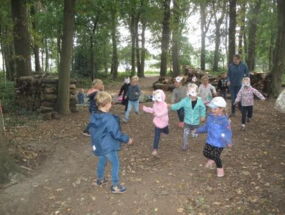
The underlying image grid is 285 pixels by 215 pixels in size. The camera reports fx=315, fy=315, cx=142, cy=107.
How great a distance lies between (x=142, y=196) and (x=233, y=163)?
2.62m

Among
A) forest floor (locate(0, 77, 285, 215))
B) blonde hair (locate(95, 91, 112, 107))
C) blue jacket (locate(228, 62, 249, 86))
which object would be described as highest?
blue jacket (locate(228, 62, 249, 86))

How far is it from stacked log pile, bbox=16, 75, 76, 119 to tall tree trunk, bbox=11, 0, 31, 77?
187 cm

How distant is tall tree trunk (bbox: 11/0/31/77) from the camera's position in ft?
50.2

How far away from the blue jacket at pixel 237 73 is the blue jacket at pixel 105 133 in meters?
6.81

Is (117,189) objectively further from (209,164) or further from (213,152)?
(209,164)

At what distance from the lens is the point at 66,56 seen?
12.1 meters

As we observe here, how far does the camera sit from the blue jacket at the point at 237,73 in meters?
11.2

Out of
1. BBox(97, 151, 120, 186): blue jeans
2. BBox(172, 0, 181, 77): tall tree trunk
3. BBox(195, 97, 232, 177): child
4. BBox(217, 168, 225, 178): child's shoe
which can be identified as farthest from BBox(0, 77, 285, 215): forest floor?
BBox(172, 0, 181, 77): tall tree trunk

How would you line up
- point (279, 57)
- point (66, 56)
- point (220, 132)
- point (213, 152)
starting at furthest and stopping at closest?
point (279, 57) < point (66, 56) < point (213, 152) < point (220, 132)

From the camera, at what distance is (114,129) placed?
18.6 feet

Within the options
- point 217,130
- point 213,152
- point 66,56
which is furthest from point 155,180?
point 66,56

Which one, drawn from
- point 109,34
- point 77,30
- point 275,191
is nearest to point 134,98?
point 275,191

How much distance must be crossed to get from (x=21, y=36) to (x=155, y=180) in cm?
1204

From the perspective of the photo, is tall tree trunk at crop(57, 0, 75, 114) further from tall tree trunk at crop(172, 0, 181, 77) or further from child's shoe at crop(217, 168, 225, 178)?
tall tree trunk at crop(172, 0, 181, 77)
